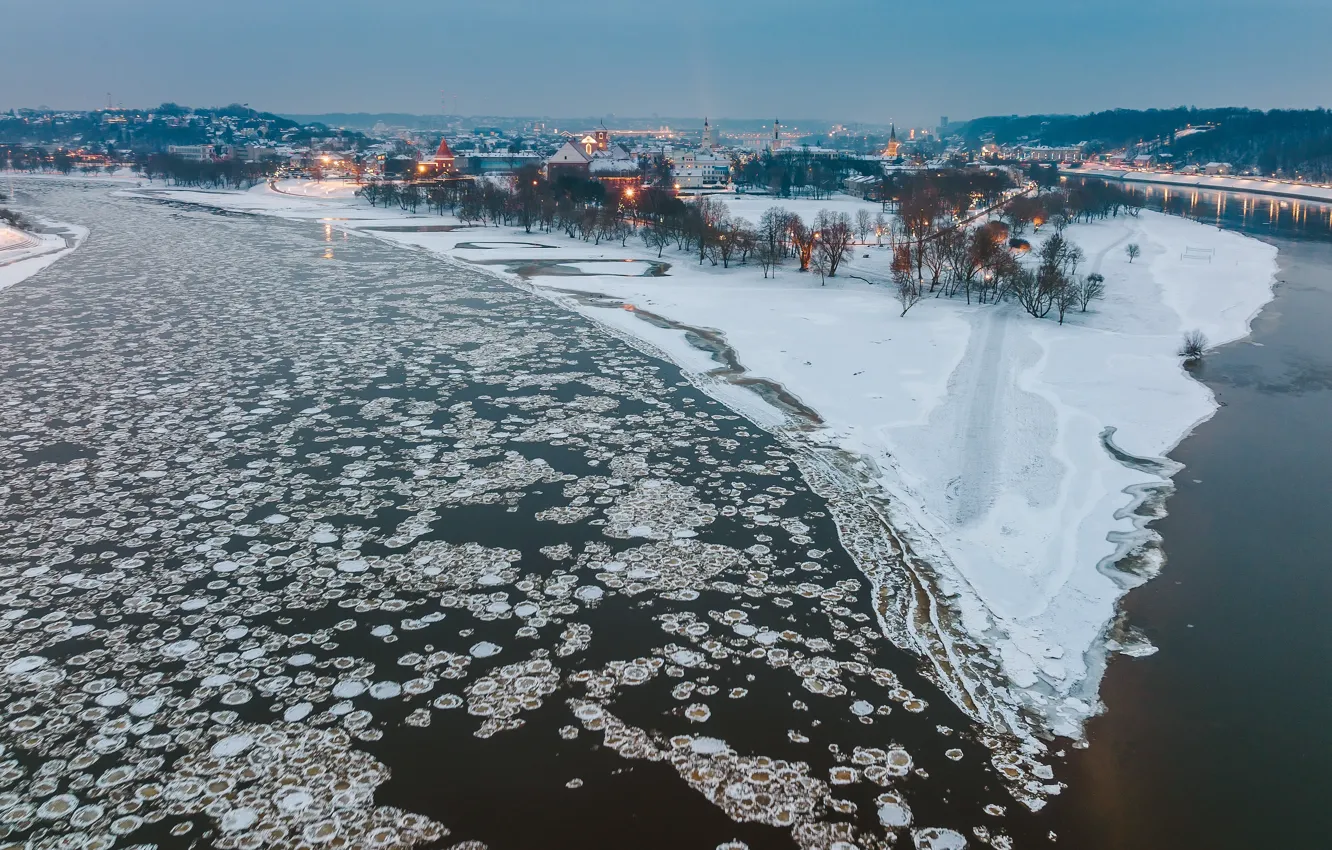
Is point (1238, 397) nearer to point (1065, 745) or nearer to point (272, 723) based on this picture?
point (1065, 745)

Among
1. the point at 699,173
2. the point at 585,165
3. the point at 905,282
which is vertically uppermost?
the point at 699,173

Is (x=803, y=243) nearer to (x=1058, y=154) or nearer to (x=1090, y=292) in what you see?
(x=1090, y=292)

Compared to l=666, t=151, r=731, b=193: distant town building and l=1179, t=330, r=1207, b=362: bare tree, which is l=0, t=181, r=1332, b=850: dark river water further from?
l=666, t=151, r=731, b=193: distant town building

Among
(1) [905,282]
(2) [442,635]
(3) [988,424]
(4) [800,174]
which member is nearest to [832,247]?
(1) [905,282]

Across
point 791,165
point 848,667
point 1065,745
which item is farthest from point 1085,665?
point 791,165

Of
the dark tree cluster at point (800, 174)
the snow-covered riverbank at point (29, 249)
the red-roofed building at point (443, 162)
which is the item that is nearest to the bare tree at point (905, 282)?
the snow-covered riverbank at point (29, 249)

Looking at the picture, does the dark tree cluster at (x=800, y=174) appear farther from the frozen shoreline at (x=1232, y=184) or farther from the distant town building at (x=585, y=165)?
the frozen shoreline at (x=1232, y=184)

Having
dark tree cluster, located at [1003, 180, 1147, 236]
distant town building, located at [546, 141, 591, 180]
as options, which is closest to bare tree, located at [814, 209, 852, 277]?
dark tree cluster, located at [1003, 180, 1147, 236]
